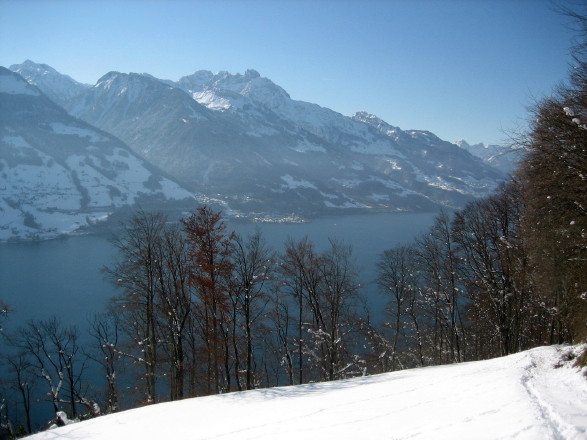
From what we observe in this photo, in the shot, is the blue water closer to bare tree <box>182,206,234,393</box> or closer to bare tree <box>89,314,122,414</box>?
bare tree <box>89,314,122,414</box>

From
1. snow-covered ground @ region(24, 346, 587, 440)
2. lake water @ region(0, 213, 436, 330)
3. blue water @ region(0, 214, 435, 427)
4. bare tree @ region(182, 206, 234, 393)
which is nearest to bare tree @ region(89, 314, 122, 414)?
bare tree @ region(182, 206, 234, 393)

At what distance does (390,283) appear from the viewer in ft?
94.4

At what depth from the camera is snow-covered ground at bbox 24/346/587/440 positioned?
702 centimetres

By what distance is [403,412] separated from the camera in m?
8.98

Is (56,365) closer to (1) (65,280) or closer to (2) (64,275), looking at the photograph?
(1) (65,280)

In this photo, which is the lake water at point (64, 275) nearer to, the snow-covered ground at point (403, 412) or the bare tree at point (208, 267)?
the bare tree at point (208, 267)

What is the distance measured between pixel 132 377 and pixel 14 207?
19517 centimetres

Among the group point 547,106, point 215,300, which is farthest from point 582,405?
point 215,300

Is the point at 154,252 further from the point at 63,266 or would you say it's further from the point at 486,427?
the point at 63,266

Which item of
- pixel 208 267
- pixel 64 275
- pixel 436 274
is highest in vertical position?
pixel 208 267

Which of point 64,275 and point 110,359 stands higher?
point 110,359

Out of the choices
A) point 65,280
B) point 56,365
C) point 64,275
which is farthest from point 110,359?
point 64,275

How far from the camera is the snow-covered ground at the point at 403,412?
7023mm

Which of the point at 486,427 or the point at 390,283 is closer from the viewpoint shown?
the point at 486,427
